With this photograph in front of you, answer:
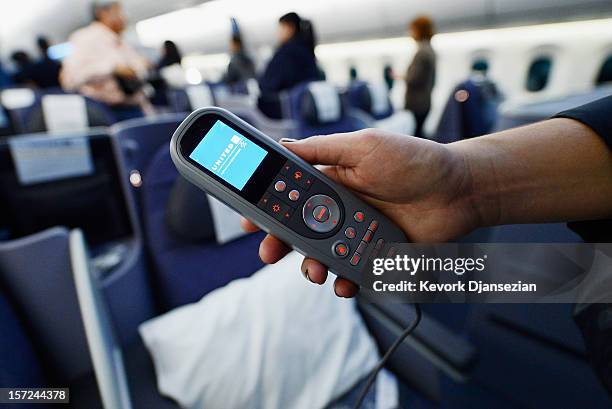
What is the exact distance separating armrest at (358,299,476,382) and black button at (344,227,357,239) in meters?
0.23

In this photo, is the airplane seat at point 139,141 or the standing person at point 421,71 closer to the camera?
the airplane seat at point 139,141

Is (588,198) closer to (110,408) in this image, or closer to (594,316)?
(594,316)

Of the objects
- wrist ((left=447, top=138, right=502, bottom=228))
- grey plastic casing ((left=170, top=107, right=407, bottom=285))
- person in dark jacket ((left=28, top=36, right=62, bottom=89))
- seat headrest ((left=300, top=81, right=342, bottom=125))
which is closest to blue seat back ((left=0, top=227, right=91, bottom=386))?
grey plastic casing ((left=170, top=107, right=407, bottom=285))

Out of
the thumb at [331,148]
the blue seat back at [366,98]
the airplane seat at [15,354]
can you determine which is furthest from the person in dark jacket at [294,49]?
the blue seat back at [366,98]

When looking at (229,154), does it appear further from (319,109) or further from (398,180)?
(319,109)

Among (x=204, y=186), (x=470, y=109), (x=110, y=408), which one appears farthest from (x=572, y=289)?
(x=470, y=109)

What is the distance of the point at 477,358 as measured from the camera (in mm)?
628

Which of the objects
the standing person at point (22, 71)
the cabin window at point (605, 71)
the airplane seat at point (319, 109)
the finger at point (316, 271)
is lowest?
the cabin window at point (605, 71)

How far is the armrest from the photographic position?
618mm

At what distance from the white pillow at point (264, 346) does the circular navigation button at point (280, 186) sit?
0.58ft

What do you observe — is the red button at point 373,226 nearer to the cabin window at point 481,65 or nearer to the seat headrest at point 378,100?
the seat headrest at point 378,100

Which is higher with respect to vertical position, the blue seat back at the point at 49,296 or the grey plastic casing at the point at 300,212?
the grey plastic casing at the point at 300,212

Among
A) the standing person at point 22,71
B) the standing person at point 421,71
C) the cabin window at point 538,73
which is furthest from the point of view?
the cabin window at point 538,73

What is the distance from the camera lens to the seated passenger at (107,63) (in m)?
1.40
